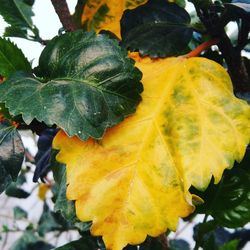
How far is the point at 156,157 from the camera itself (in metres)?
0.44

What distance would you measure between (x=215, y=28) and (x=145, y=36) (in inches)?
3.3

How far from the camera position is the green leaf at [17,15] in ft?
2.19

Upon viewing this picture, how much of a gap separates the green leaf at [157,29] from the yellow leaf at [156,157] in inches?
2.7

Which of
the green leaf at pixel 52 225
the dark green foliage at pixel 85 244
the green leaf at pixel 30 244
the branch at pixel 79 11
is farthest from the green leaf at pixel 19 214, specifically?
the branch at pixel 79 11

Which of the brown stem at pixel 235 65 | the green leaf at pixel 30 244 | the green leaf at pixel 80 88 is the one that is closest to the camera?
the green leaf at pixel 80 88

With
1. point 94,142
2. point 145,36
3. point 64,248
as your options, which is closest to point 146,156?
point 94,142

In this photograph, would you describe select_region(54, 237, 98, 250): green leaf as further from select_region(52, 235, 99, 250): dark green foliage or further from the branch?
the branch

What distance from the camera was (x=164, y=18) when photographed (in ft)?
1.79

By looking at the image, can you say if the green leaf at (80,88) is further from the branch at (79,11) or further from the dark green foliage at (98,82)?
the branch at (79,11)

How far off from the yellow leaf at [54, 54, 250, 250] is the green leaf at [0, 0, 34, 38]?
11.3 inches

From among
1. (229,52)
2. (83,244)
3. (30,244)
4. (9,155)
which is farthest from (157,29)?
(30,244)

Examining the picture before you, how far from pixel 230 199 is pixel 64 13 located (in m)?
0.33

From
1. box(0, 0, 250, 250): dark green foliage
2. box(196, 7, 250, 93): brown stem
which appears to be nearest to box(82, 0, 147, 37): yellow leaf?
box(0, 0, 250, 250): dark green foliage

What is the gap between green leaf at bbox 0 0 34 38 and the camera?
0.67m
